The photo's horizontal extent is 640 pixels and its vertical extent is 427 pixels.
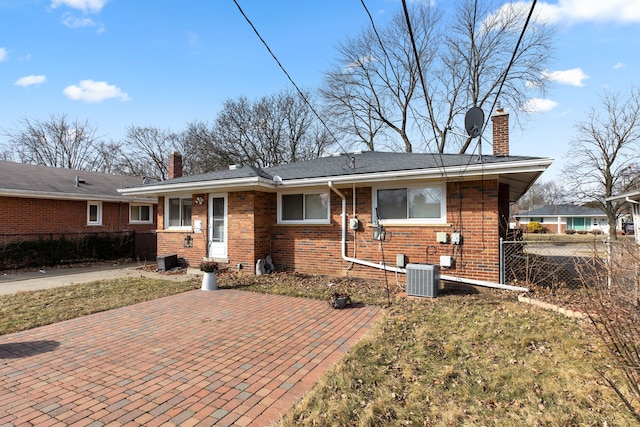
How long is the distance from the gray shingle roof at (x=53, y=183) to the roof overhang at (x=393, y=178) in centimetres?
508

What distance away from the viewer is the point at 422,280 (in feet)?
24.1

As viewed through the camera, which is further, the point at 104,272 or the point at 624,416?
the point at 104,272

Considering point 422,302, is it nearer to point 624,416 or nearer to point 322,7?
point 624,416

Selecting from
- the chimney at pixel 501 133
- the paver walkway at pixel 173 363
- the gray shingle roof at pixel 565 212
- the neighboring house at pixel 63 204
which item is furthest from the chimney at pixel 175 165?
the gray shingle roof at pixel 565 212

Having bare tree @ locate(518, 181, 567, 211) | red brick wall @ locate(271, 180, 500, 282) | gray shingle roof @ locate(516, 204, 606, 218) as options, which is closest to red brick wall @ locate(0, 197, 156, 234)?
red brick wall @ locate(271, 180, 500, 282)

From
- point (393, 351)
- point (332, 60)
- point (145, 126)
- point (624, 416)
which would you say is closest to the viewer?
point (624, 416)

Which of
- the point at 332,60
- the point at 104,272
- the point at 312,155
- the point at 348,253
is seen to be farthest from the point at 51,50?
the point at 312,155

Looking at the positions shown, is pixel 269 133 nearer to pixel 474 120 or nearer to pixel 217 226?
pixel 217 226

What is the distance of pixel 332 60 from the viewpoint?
1013 inches

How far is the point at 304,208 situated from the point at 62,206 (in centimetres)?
1180

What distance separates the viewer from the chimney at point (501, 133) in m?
8.99

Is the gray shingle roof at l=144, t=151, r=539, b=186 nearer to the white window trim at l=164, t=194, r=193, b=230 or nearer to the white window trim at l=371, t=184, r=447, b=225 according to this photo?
the white window trim at l=371, t=184, r=447, b=225

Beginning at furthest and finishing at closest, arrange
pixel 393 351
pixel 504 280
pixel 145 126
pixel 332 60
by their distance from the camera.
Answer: pixel 145 126 < pixel 332 60 < pixel 504 280 < pixel 393 351

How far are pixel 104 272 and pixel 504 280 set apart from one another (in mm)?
12404
